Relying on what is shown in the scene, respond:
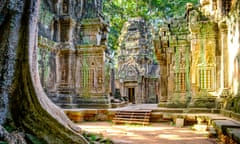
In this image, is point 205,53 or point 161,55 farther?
point 161,55

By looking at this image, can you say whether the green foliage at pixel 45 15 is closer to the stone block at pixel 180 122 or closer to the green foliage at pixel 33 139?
the stone block at pixel 180 122

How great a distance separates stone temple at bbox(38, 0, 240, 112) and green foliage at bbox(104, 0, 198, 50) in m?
10.7

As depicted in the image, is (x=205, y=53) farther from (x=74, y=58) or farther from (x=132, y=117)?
(x=74, y=58)

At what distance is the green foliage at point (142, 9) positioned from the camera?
23875mm

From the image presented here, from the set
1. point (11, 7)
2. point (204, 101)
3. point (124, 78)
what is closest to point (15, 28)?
point (11, 7)

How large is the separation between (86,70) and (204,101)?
209 inches

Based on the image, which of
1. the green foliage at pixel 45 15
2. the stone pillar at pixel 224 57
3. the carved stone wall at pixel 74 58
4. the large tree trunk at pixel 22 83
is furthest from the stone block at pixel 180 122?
the green foliage at pixel 45 15

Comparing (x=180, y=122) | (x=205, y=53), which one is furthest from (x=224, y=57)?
(x=180, y=122)

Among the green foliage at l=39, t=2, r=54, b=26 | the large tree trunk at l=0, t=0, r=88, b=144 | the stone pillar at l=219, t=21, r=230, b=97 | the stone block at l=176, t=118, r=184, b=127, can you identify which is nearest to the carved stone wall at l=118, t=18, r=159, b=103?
the green foliage at l=39, t=2, r=54, b=26

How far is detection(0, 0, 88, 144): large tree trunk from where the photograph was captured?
3.90 metres

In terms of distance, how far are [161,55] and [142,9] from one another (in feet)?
41.9

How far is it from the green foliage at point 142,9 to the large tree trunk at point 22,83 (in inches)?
794

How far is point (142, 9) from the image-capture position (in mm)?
24578

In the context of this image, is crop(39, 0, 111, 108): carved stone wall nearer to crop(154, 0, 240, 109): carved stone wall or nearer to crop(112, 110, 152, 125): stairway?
crop(112, 110, 152, 125): stairway
